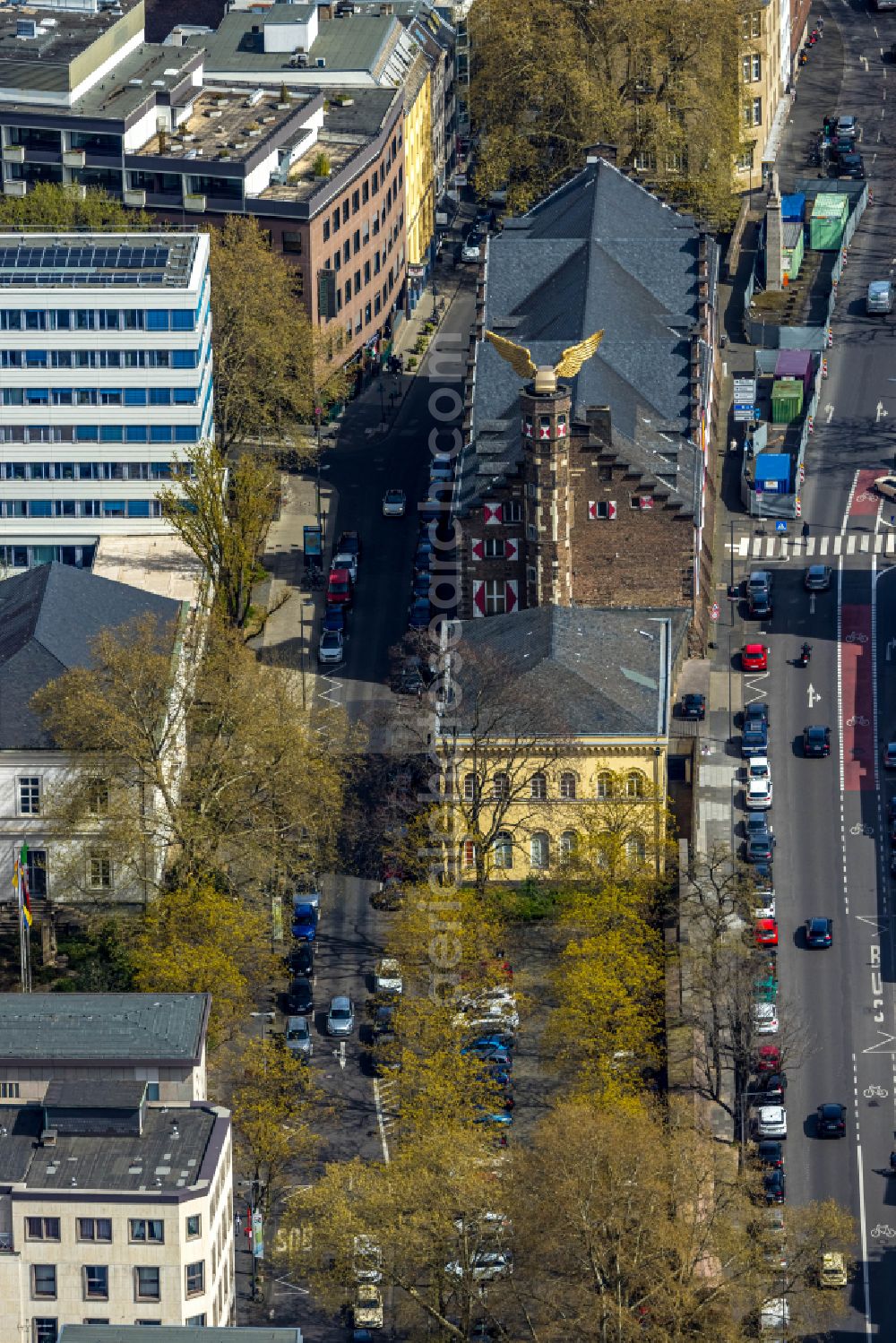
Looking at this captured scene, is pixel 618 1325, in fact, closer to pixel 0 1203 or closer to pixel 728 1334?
pixel 728 1334

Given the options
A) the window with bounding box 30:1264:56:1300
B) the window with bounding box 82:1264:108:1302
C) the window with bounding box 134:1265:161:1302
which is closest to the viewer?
the window with bounding box 134:1265:161:1302

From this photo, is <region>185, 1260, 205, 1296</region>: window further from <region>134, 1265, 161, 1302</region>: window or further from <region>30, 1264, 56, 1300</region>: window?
<region>30, 1264, 56, 1300</region>: window

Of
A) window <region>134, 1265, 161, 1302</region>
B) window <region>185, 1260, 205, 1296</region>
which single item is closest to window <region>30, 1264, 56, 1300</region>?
window <region>134, 1265, 161, 1302</region>

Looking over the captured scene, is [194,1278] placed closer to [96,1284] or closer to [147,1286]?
[147,1286]

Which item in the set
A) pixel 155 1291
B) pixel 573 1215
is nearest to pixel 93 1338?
pixel 155 1291

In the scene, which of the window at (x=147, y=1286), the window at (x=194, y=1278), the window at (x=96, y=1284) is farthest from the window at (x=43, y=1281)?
the window at (x=194, y=1278)

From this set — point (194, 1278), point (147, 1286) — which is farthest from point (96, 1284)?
point (194, 1278)
